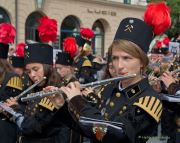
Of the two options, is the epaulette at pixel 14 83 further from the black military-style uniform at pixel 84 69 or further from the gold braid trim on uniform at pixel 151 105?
the black military-style uniform at pixel 84 69

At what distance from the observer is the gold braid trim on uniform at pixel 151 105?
282 centimetres

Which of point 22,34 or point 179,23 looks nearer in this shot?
point 22,34

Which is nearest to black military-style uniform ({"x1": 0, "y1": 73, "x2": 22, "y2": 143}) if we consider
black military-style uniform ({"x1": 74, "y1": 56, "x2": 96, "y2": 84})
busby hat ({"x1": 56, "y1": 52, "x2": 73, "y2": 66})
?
busby hat ({"x1": 56, "y1": 52, "x2": 73, "y2": 66})

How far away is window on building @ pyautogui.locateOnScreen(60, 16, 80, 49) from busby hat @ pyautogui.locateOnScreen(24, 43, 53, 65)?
20.1 metres

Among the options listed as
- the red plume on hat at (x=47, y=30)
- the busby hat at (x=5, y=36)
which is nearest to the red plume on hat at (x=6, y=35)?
the busby hat at (x=5, y=36)

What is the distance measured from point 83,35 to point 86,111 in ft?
26.3

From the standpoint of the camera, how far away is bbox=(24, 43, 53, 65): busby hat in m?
4.34

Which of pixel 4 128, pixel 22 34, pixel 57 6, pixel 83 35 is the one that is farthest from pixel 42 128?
pixel 57 6

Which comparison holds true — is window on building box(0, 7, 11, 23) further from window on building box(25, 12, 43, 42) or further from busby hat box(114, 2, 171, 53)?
busby hat box(114, 2, 171, 53)

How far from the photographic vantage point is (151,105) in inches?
111

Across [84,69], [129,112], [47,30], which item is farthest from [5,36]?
[84,69]

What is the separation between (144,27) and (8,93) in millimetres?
2316

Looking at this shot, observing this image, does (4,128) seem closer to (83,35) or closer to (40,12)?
(83,35)

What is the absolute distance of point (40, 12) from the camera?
2253 cm
